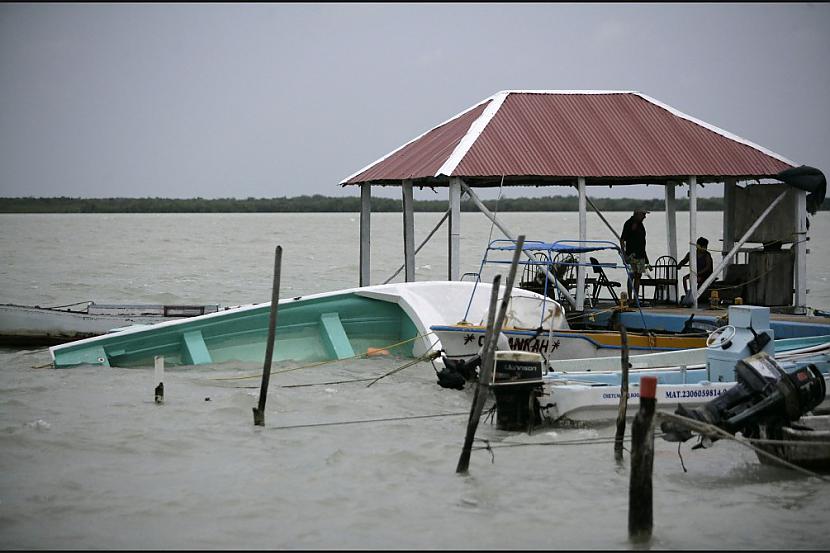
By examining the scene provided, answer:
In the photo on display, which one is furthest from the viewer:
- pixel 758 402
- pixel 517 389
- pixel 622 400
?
pixel 517 389

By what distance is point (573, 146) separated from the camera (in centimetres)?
1666

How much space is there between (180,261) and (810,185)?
32.4 m

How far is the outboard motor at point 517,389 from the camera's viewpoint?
1055cm

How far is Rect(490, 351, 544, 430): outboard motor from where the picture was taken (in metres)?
10.5

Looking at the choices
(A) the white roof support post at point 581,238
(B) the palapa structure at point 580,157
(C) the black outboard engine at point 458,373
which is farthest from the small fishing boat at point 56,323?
(C) the black outboard engine at point 458,373

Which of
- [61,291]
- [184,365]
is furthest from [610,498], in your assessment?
[61,291]

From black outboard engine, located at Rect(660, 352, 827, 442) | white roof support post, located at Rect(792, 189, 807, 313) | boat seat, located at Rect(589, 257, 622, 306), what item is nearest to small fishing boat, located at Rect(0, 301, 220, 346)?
boat seat, located at Rect(589, 257, 622, 306)

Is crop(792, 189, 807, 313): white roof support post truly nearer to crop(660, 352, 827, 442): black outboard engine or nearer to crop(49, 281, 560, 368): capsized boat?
crop(49, 281, 560, 368): capsized boat

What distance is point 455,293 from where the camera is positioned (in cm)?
1506

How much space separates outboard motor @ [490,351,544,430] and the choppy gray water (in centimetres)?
23

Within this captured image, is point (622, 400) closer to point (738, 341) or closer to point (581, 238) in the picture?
point (738, 341)

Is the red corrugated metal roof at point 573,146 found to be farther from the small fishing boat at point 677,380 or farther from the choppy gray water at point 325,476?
the small fishing boat at point 677,380

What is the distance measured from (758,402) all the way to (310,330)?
782 cm

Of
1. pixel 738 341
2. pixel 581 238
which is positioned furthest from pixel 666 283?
pixel 738 341
